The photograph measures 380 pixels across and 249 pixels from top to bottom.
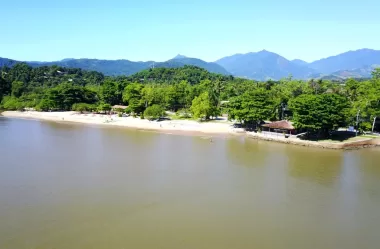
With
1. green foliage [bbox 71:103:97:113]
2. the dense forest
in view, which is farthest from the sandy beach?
the dense forest

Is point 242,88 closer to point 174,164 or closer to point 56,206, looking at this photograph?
point 174,164

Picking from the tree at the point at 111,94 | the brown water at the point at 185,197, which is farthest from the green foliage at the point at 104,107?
the brown water at the point at 185,197

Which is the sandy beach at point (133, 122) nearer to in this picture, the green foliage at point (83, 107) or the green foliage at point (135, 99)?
the green foliage at point (83, 107)

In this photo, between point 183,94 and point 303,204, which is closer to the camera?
point 303,204

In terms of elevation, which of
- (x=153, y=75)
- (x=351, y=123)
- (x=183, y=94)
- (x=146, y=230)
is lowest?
(x=146, y=230)

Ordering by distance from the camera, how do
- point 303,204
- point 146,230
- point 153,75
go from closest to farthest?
point 146,230, point 303,204, point 153,75

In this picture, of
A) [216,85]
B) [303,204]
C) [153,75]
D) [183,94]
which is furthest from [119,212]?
[153,75]

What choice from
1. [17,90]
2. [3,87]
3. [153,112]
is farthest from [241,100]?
[3,87]
